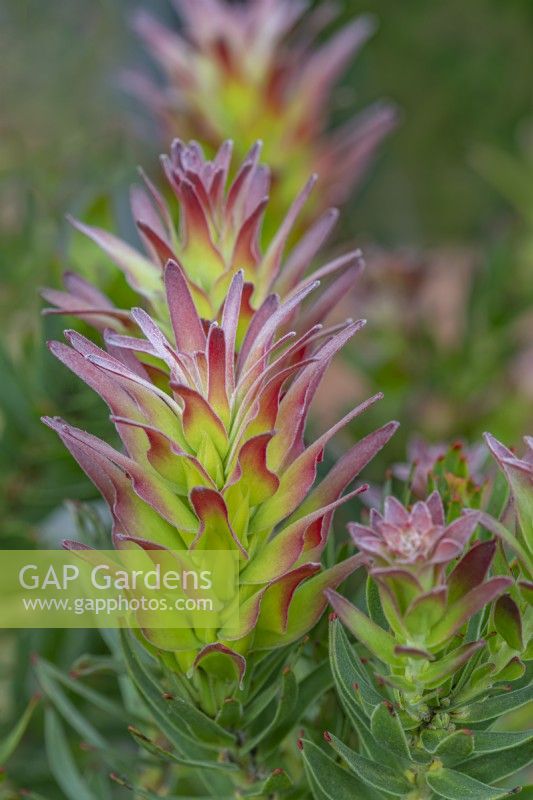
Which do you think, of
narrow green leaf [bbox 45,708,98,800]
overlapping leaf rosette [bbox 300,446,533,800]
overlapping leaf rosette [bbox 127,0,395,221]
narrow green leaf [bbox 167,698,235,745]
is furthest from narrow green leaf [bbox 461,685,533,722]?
overlapping leaf rosette [bbox 127,0,395,221]

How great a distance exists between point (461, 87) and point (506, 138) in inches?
5.8

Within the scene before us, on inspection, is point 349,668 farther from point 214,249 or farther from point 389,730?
point 214,249

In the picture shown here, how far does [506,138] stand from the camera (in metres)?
1.88

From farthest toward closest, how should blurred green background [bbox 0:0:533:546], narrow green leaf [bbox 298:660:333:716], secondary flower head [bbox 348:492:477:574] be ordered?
blurred green background [bbox 0:0:533:546] → narrow green leaf [bbox 298:660:333:716] → secondary flower head [bbox 348:492:477:574]

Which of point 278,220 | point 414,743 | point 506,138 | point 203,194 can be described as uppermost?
point 506,138

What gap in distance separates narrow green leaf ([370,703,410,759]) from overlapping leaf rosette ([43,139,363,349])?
0.17m

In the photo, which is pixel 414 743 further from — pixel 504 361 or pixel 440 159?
pixel 440 159

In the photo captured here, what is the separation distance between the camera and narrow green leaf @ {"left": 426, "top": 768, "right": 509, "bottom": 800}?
0.34m

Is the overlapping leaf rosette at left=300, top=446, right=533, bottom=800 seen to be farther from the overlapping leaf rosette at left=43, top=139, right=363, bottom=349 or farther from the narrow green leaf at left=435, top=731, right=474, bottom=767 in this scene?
the overlapping leaf rosette at left=43, top=139, right=363, bottom=349

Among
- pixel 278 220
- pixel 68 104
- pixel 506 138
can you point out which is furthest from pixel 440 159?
pixel 278 220

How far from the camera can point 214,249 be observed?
431 mm

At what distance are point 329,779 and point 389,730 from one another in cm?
5

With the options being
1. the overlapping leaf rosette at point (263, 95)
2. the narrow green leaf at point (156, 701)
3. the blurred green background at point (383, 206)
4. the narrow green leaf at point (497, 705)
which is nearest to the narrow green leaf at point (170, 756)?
the narrow green leaf at point (156, 701)

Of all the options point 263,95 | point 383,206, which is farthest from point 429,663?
point 383,206
